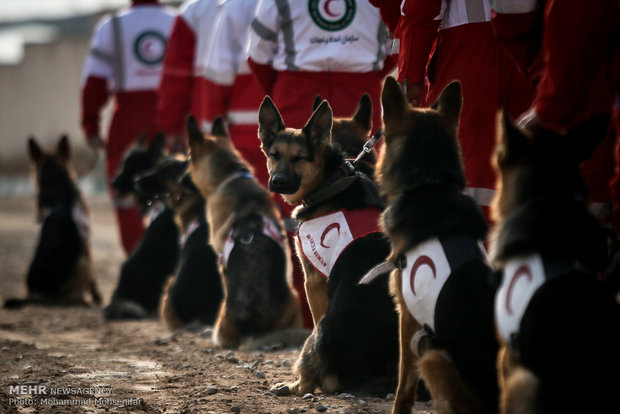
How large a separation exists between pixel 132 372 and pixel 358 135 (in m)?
1.97

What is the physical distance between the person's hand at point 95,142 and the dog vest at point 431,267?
6.86 metres

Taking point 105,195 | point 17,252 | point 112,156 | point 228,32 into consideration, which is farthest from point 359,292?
point 105,195

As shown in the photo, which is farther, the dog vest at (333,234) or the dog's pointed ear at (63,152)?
the dog's pointed ear at (63,152)

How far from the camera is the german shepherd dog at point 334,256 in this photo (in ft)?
13.7

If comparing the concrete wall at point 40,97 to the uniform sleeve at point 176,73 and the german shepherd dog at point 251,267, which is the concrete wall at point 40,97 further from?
the german shepherd dog at point 251,267

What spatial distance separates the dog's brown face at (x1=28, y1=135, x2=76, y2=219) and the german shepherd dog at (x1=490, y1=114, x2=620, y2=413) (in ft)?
21.4

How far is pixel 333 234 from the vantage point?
446 centimetres

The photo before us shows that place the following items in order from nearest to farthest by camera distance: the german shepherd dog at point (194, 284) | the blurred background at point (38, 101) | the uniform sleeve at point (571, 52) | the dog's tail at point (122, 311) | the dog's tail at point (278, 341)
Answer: the uniform sleeve at point (571, 52) < the dog's tail at point (278, 341) < the german shepherd dog at point (194, 284) < the dog's tail at point (122, 311) < the blurred background at point (38, 101)

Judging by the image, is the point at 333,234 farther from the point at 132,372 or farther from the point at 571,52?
the point at 571,52

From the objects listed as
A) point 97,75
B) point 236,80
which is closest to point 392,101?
point 236,80

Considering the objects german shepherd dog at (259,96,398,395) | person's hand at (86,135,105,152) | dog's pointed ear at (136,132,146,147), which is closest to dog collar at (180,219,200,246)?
dog's pointed ear at (136,132,146,147)

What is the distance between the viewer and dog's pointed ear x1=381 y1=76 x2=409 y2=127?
3.69 metres

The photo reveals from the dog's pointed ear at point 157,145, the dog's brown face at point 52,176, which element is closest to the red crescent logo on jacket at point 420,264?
the dog's pointed ear at point 157,145

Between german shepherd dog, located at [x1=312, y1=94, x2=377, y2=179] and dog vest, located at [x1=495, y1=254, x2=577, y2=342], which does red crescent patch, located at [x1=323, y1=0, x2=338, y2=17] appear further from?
dog vest, located at [x1=495, y1=254, x2=577, y2=342]
